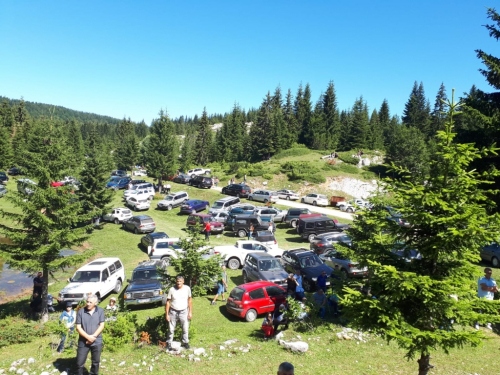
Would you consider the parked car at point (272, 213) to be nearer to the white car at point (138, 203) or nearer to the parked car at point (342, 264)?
the parked car at point (342, 264)

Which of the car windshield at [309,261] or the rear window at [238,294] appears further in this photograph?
the car windshield at [309,261]

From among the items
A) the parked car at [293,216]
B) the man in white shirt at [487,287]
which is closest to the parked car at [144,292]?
the man in white shirt at [487,287]

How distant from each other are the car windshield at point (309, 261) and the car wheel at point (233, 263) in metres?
4.78

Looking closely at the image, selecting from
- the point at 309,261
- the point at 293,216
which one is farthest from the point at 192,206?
the point at 309,261

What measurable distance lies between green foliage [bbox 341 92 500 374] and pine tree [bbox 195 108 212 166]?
75204mm

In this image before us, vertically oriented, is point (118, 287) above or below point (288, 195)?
below

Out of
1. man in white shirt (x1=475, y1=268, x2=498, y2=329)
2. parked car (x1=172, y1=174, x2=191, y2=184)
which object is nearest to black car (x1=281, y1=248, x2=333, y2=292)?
man in white shirt (x1=475, y1=268, x2=498, y2=329)

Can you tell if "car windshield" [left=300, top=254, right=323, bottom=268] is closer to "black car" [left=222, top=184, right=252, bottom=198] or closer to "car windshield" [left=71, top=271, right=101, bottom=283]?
"car windshield" [left=71, top=271, right=101, bottom=283]

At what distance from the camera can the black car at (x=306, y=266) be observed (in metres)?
16.5

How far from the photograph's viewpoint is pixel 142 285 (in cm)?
1525

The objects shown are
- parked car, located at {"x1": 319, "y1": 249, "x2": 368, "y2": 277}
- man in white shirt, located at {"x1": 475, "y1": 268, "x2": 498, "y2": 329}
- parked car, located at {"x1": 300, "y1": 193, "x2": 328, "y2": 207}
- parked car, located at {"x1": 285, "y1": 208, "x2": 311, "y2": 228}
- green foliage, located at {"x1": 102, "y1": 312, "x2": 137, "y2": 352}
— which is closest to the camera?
green foliage, located at {"x1": 102, "y1": 312, "x2": 137, "y2": 352}

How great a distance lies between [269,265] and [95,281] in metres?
A: 8.97

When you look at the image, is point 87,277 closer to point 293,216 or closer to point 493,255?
point 293,216

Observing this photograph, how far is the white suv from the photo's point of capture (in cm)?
1549
